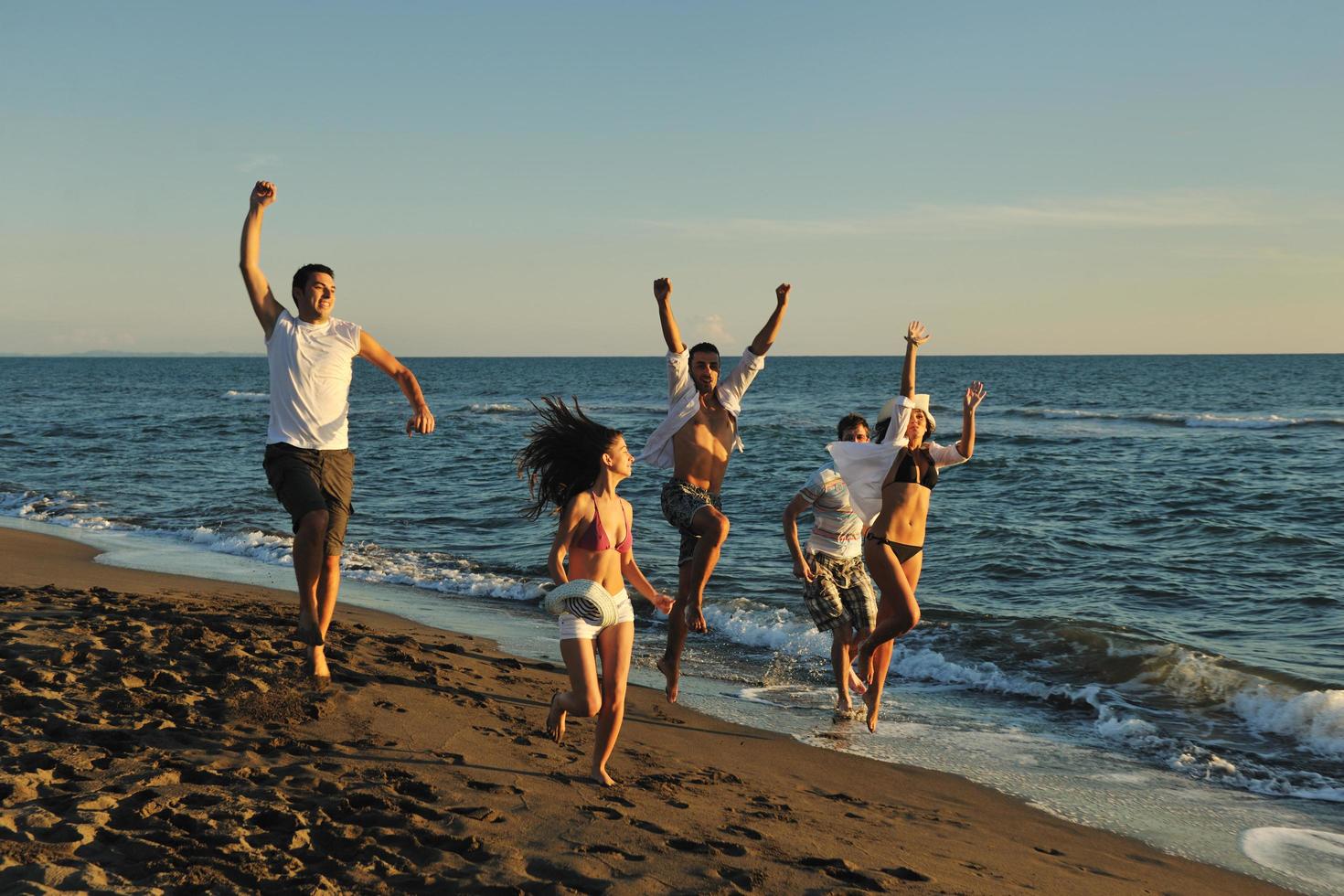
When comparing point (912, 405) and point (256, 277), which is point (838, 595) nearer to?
point (912, 405)

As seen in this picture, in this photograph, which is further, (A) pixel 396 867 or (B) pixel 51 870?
(A) pixel 396 867

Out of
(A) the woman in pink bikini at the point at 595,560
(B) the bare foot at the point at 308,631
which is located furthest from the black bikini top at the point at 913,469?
(B) the bare foot at the point at 308,631

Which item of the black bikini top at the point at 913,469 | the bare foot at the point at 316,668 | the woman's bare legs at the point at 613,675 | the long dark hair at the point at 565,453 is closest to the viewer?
the woman's bare legs at the point at 613,675

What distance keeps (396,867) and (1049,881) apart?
284 cm

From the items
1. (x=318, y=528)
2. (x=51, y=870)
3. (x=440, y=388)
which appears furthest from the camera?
(x=440, y=388)

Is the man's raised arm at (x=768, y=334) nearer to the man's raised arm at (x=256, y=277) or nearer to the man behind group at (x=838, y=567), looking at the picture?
the man behind group at (x=838, y=567)

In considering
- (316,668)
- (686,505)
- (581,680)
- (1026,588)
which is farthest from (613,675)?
(1026,588)

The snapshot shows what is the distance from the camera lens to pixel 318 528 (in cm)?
581

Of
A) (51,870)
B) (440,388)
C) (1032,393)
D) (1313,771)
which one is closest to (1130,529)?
(1313,771)

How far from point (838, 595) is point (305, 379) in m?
3.82

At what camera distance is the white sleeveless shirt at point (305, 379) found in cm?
575

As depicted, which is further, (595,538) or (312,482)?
(312,482)

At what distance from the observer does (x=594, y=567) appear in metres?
5.00

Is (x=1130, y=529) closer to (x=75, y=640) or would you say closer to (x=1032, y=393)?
(x=75, y=640)
